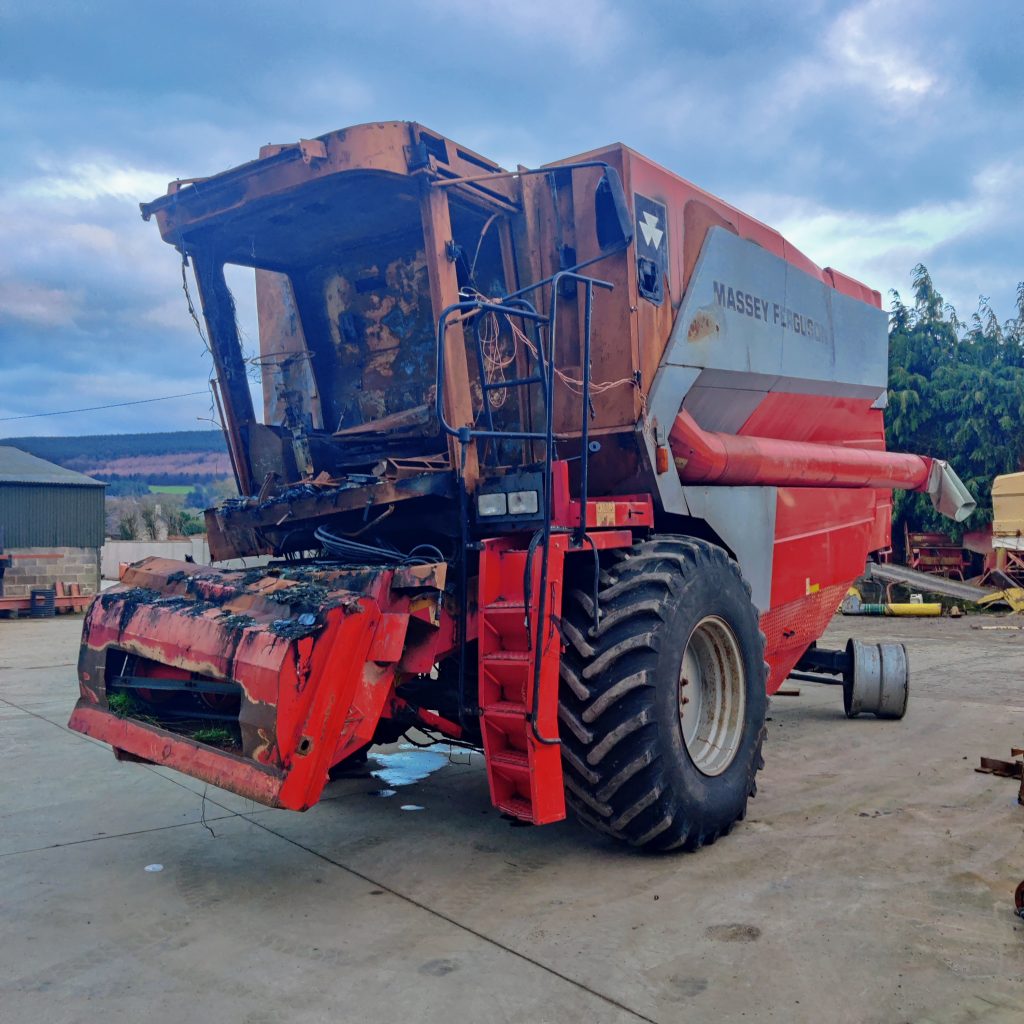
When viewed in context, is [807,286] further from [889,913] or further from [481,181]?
[889,913]

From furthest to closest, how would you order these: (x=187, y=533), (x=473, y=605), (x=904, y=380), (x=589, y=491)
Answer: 1. (x=187, y=533)
2. (x=904, y=380)
3. (x=589, y=491)
4. (x=473, y=605)

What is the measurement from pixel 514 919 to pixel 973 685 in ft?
24.1

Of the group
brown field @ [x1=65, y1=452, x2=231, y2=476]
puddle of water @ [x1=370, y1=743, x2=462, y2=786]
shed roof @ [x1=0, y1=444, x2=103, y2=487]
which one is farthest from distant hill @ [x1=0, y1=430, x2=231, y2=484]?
puddle of water @ [x1=370, y1=743, x2=462, y2=786]

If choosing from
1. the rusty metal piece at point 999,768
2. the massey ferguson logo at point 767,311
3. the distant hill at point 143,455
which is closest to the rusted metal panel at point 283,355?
the massey ferguson logo at point 767,311

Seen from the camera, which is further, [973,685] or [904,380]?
[904,380]

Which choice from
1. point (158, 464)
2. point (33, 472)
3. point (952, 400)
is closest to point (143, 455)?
point (158, 464)

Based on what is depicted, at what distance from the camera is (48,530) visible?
25.7 metres

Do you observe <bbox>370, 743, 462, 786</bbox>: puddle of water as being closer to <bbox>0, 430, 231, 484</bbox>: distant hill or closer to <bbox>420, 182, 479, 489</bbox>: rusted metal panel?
<bbox>420, 182, 479, 489</bbox>: rusted metal panel

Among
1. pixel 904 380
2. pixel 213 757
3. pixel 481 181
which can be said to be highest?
pixel 904 380

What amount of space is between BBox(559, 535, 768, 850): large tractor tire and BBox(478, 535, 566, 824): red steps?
17cm

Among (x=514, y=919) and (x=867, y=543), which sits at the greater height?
(x=867, y=543)

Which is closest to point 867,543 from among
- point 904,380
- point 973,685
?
point 973,685

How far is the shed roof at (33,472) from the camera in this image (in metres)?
25.7

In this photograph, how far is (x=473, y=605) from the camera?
14.3ft
